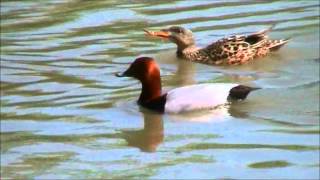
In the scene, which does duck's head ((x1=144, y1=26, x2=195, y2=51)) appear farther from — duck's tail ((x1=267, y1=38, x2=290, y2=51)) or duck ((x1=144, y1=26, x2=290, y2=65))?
duck's tail ((x1=267, y1=38, x2=290, y2=51))

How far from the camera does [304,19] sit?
15.4m

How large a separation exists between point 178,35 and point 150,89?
9.86 feet

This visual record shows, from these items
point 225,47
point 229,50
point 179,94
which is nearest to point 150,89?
point 179,94

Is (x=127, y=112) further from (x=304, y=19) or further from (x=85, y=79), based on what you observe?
(x=304, y=19)

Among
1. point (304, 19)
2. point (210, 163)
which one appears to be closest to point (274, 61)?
point (304, 19)

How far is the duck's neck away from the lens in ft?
36.3

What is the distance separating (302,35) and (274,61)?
128cm

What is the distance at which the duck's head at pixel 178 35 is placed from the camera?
45.6 feet

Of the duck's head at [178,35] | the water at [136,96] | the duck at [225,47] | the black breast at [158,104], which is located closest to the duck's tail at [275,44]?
the duck at [225,47]

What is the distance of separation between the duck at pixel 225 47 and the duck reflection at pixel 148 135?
115 inches

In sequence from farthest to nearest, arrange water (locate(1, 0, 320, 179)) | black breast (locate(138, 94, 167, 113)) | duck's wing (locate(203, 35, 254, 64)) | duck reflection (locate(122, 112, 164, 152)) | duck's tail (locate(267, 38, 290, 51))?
duck's tail (locate(267, 38, 290, 51)), duck's wing (locate(203, 35, 254, 64)), black breast (locate(138, 94, 167, 113)), duck reflection (locate(122, 112, 164, 152)), water (locate(1, 0, 320, 179))

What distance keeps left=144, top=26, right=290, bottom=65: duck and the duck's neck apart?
7.81 feet

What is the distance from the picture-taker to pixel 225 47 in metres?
13.4

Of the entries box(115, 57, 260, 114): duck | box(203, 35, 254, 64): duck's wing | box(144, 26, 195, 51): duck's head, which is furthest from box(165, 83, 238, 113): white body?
box(144, 26, 195, 51): duck's head
